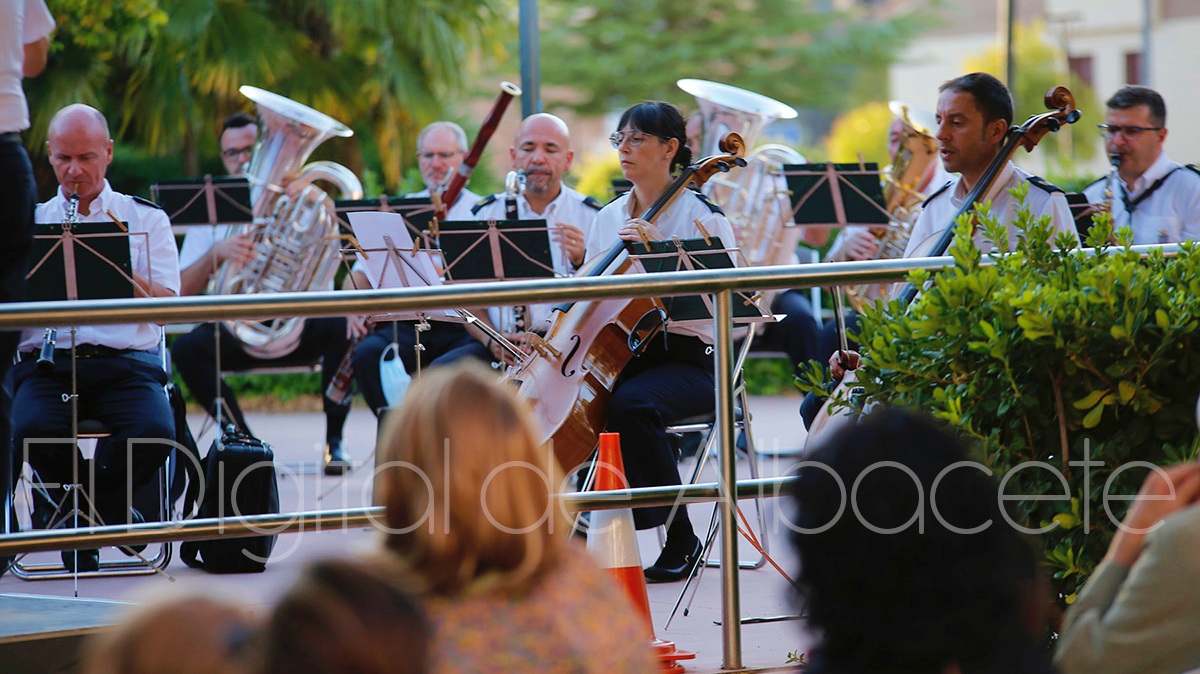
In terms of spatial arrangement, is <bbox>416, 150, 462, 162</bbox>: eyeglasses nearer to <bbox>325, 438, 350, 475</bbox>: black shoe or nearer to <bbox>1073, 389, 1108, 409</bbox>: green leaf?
<bbox>325, 438, 350, 475</bbox>: black shoe

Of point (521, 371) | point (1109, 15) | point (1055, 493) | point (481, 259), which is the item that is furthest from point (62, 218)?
point (1109, 15)

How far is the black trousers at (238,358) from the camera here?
699 cm

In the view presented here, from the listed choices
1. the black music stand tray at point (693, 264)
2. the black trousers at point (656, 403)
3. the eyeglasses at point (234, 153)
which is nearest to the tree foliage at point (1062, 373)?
the black music stand tray at point (693, 264)

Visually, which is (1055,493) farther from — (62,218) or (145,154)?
(145,154)

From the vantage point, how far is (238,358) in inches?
280

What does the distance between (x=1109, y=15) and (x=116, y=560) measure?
3864 centimetres

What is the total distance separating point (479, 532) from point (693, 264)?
2515mm

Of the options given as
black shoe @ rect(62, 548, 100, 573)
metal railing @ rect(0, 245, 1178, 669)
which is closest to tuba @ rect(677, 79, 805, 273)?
black shoe @ rect(62, 548, 100, 573)

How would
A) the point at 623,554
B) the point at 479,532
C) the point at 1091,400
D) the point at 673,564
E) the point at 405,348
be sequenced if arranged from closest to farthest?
the point at 479,532
the point at 1091,400
the point at 623,554
the point at 673,564
the point at 405,348

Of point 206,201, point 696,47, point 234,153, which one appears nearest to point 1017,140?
point 206,201

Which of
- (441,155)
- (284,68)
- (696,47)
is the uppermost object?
(696,47)

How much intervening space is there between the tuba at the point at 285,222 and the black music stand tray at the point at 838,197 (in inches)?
90.1

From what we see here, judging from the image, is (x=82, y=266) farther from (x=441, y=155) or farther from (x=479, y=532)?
(x=479, y=532)

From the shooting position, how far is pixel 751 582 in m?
4.85
